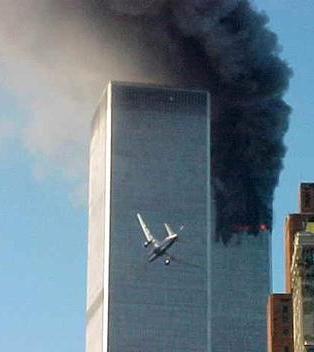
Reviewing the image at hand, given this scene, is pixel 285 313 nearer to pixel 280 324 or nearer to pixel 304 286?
pixel 280 324

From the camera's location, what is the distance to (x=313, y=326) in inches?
5428

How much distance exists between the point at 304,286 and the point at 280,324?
21.5 metres

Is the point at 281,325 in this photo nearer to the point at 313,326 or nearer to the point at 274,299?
the point at 274,299

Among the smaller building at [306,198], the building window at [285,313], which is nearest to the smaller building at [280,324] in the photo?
the building window at [285,313]

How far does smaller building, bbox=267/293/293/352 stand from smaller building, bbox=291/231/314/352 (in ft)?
55.0

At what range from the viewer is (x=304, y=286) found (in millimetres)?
139375

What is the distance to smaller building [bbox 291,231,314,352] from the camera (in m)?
137

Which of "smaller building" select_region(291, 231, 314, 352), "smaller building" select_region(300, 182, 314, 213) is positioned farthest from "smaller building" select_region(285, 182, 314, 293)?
"smaller building" select_region(291, 231, 314, 352)

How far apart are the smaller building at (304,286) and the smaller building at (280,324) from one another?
1676 cm

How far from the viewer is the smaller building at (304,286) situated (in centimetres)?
13738

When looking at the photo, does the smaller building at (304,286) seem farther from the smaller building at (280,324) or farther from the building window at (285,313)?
the building window at (285,313)

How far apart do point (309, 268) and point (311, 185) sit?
3093 cm

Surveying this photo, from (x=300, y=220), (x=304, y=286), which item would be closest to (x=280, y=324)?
(x=300, y=220)

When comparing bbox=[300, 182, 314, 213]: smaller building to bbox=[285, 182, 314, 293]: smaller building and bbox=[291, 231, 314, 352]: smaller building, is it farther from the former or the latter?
bbox=[291, 231, 314, 352]: smaller building
